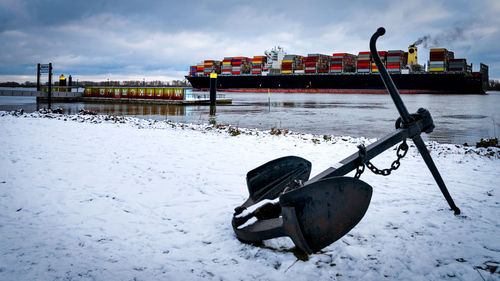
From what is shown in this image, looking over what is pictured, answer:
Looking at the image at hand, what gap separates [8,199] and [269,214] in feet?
8.91

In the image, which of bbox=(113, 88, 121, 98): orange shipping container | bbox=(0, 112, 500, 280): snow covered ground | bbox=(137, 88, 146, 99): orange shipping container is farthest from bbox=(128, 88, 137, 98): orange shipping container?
bbox=(0, 112, 500, 280): snow covered ground

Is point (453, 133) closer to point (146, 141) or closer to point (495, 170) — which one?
point (495, 170)

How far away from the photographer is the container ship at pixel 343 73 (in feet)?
166

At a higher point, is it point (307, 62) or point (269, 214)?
point (307, 62)

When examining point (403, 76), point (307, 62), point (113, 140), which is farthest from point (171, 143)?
point (307, 62)

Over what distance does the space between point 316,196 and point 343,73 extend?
5795cm

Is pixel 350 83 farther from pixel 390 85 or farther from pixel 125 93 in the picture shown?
pixel 390 85

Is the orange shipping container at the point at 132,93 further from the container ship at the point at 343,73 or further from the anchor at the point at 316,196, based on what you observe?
the container ship at the point at 343,73

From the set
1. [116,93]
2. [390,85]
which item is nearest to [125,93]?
[116,93]

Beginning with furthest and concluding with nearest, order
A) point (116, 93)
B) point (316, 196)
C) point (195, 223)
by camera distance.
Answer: point (116, 93), point (195, 223), point (316, 196)

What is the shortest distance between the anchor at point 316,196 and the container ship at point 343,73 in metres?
54.8

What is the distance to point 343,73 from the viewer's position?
2215 inches

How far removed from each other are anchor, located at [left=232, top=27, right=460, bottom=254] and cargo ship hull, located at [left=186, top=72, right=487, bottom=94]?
54817mm

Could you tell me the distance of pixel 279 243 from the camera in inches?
101
